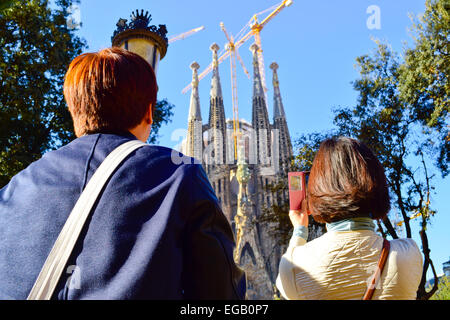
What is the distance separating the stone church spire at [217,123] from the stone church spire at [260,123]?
3.75 m

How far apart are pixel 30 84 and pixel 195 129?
32337 mm

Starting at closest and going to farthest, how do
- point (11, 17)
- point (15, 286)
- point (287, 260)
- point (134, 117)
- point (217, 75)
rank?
point (15, 286), point (134, 117), point (287, 260), point (11, 17), point (217, 75)

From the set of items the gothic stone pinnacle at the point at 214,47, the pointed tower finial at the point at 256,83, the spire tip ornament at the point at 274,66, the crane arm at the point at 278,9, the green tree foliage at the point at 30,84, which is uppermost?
the crane arm at the point at 278,9

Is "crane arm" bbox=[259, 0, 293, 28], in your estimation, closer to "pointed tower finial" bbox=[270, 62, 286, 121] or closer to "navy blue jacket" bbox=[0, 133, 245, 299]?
"pointed tower finial" bbox=[270, 62, 286, 121]

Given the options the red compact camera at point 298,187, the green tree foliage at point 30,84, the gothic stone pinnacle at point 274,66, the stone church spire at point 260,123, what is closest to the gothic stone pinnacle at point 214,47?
the stone church spire at point 260,123

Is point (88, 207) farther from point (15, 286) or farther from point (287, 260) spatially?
point (287, 260)

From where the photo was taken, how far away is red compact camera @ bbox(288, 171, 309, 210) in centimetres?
178

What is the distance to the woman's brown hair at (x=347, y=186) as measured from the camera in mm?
1585

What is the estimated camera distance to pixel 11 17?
31.8 ft

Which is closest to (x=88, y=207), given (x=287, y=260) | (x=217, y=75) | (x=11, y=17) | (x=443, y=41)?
(x=287, y=260)

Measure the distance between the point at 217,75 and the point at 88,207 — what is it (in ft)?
147

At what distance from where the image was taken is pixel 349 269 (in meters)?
1.50

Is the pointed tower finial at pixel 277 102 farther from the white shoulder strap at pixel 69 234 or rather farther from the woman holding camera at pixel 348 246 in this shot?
the white shoulder strap at pixel 69 234
